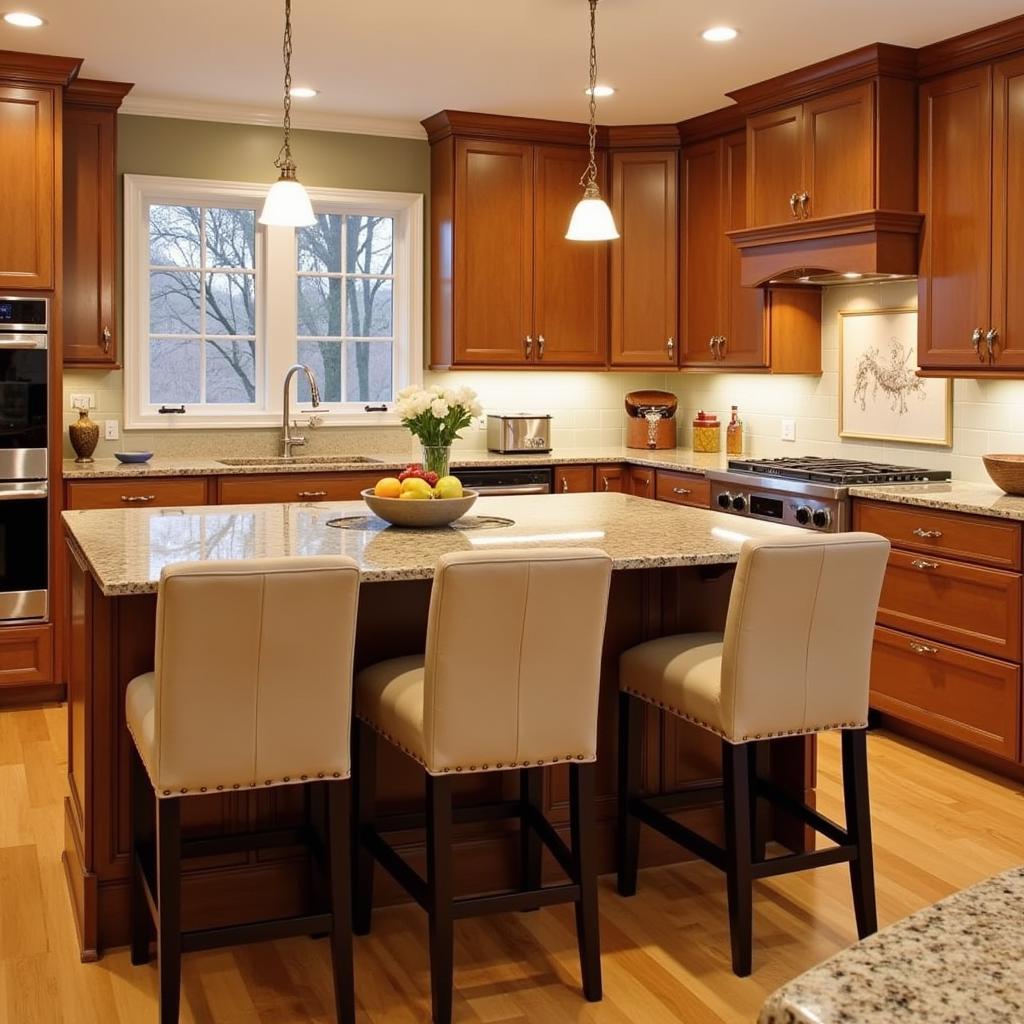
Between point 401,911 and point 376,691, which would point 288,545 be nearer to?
point 376,691

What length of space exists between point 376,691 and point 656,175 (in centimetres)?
414

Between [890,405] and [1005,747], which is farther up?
[890,405]

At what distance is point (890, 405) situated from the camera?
530 centimetres

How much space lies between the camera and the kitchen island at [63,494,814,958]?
2857mm

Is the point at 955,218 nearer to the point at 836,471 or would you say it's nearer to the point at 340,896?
the point at 836,471

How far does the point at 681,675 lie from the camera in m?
2.91

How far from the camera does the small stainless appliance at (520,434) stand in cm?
610

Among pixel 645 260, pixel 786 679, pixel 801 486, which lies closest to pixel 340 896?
pixel 786 679

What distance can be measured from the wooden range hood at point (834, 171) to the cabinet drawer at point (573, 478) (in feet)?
3.88

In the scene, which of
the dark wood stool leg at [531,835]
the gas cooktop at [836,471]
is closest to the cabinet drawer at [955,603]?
the gas cooktop at [836,471]

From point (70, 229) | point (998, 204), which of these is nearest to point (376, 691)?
point (998, 204)

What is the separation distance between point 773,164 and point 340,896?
151 inches

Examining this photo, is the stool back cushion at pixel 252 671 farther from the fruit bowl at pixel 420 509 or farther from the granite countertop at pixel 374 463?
the granite countertop at pixel 374 463

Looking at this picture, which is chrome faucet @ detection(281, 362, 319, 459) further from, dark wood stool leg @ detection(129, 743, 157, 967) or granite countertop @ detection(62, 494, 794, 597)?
dark wood stool leg @ detection(129, 743, 157, 967)
